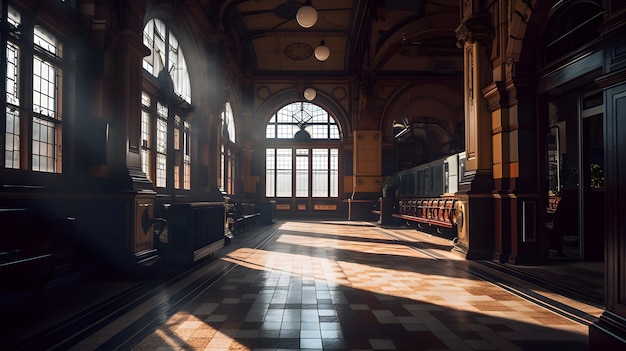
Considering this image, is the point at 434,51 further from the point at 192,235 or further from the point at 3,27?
the point at 3,27

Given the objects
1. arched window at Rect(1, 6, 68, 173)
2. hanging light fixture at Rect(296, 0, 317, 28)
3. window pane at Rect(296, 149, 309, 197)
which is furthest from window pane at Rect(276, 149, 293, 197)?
arched window at Rect(1, 6, 68, 173)

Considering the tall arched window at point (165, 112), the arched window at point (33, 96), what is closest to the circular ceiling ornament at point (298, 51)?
the tall arched window at point (165, 112)

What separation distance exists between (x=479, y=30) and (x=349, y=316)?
4.98m

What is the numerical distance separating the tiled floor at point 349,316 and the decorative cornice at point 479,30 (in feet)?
11.5

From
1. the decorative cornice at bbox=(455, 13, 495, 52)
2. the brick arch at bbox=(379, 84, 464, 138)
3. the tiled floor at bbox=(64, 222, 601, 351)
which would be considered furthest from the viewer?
the brick arch at bbox=(379, 84, 464, 138)

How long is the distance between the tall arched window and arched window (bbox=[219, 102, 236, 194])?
449cm

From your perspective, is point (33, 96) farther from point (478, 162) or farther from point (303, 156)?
point (303, 156)

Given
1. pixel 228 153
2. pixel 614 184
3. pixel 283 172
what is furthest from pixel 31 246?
pixel 283 172

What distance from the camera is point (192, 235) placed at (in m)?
5.72

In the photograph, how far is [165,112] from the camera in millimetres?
8047

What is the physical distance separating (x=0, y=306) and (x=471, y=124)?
6.36 metres

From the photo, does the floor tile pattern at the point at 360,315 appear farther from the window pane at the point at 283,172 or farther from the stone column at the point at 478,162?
the window pane at the point at 283,172

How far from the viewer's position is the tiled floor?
8.98 feet

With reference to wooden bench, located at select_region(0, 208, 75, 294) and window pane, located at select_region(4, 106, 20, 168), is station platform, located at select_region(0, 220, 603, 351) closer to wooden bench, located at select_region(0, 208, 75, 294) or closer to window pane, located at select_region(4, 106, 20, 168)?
wooden bench, located at select_region(0, 208, 75, 294)
